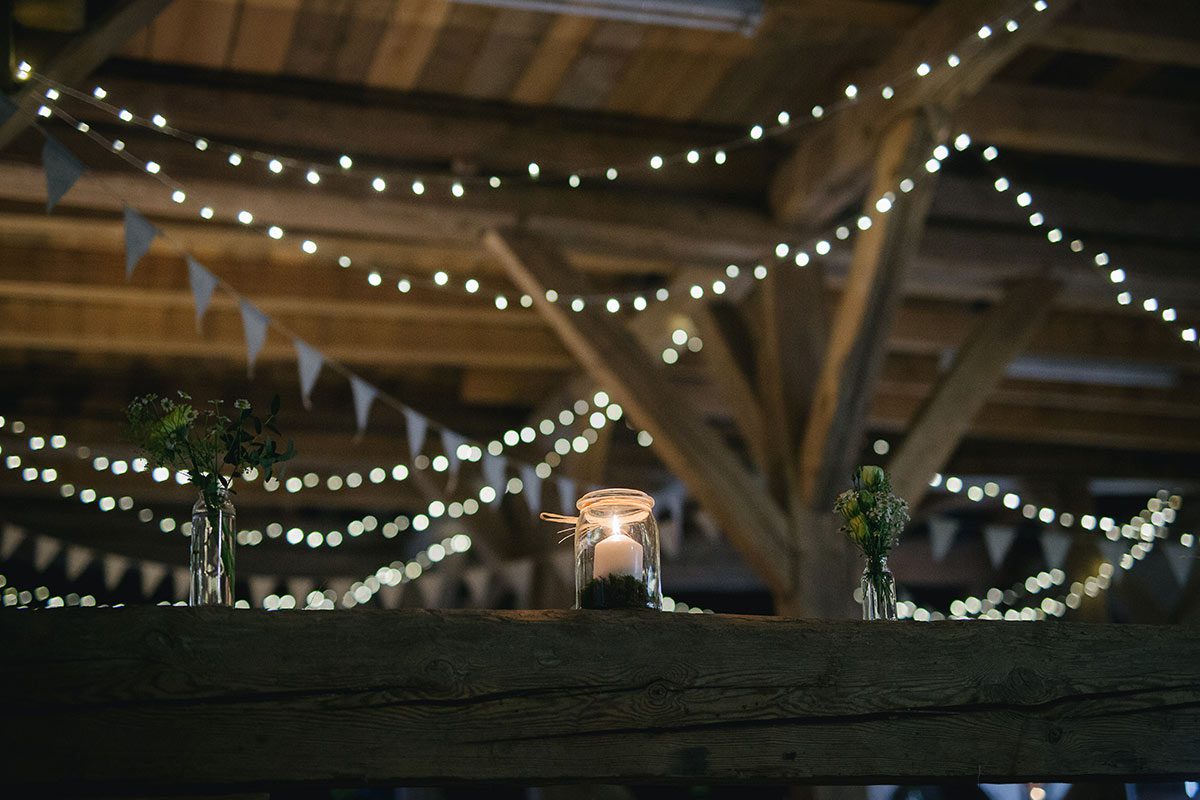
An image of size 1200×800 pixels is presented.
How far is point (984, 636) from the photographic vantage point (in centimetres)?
204

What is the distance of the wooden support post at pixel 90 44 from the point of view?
2.84 metres

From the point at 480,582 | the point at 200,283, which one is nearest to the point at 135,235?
the point at 200,283

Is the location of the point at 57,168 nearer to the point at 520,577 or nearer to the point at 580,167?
the point at 580,167

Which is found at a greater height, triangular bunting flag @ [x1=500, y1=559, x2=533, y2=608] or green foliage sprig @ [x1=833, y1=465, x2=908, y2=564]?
triangular bunting flag @ [x1=500, y1=559, x2=533, y2=608]

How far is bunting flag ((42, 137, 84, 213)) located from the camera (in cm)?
273

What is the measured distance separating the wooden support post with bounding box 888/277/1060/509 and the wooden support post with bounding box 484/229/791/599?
1.37 feet

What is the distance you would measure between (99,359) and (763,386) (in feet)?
9.67

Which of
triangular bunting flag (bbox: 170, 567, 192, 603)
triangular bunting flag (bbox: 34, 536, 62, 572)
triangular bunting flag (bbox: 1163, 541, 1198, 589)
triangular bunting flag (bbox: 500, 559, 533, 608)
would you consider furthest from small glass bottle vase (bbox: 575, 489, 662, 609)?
triangular bunting flag (bbox: 170, 567, 192, 603)

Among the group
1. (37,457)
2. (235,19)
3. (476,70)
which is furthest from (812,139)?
(37,457)

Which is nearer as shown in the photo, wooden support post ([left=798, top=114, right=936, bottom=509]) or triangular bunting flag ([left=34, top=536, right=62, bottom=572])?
wooden support post ([left=798, top=114, right=936, bottom=509])

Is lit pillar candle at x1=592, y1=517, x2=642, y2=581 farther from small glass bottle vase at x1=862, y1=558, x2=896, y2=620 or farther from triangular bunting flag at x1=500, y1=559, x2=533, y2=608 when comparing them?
triangular bunting flag at x1=500, y1=559, x2=533, y2=608

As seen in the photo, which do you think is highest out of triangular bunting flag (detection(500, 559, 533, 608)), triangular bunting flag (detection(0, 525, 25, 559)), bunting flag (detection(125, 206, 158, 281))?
bunting flag (detection(125, 206, 158, 281))

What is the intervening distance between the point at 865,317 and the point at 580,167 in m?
0.94

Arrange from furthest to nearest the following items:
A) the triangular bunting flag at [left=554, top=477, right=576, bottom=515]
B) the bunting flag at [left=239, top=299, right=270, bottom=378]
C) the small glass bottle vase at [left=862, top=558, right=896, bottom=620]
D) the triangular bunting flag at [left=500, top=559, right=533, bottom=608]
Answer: the triangular bunting flag at [left=500, top=559, right=533, bottom=608], the triangular bunting flag at [left=554, top=477, right=576, bottom=515], the bunting flag at [left=239, top=299, right=270, bottom=378], the small glass bottle vase at [left=862, top=558, right=896, bottom=620]
